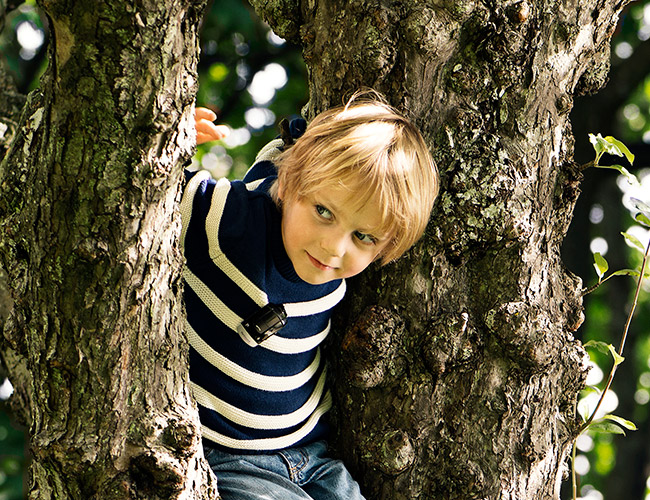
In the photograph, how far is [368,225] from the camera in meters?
1.74

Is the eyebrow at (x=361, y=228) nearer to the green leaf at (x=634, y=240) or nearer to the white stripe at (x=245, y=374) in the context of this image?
the white stripe at (x=245, y=374)

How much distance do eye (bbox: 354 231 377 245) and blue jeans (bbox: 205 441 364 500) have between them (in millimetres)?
663

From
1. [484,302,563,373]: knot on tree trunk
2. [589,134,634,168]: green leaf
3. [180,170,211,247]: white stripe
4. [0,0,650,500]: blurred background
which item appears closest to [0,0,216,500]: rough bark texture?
[180,170,211,247]: white stripe

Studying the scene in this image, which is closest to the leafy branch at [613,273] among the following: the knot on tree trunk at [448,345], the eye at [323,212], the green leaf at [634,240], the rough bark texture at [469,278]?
the green leaf at [634,240]

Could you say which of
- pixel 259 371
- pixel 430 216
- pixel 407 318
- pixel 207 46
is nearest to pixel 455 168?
pixel 430 216

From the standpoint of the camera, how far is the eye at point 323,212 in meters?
1.75

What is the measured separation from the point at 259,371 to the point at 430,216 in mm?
634

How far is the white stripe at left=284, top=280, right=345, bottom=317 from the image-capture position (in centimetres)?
195

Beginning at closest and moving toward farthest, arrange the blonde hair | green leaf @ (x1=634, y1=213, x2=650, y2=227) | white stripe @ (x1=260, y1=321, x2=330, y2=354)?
the blonde hair → white stripe @ (x1=260, y1=321, x2=330, y2=354) → green leaf @ (x1=634, y1=213, x2=650, y2=227)

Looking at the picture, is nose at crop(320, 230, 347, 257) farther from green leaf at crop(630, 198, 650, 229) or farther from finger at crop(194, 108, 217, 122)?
green leaf at crop(630, 198, 650, 229)

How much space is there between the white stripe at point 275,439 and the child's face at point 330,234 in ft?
1.49

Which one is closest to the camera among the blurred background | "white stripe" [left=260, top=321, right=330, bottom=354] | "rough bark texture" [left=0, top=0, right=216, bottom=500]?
"rough bark texture" [left=0, top=0, right=216, bottom=500]

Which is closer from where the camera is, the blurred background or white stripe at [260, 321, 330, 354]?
white stripe at [260, 321, 330, 354]

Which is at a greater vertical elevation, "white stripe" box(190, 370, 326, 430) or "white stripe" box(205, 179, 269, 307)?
"white stripe" box(205, 179, 269, 307)
